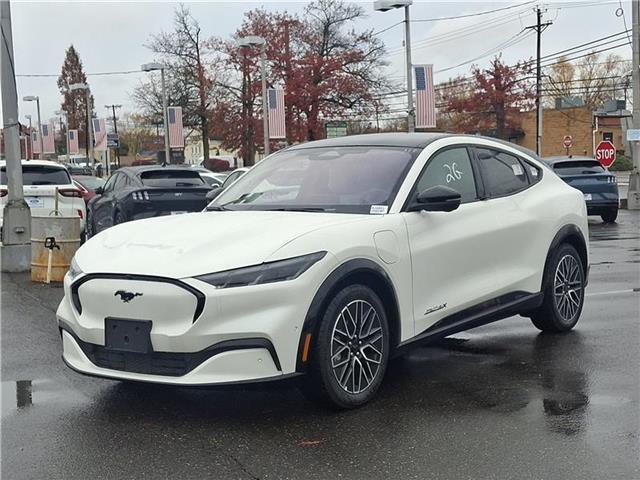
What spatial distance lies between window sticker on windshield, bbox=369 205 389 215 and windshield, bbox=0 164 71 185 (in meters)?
10.9

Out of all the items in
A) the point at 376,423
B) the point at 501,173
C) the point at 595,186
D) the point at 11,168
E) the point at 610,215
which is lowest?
the point at 610,215

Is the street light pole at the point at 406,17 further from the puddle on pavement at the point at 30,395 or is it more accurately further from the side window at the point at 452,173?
the puddle on pavement at the point at 30,395

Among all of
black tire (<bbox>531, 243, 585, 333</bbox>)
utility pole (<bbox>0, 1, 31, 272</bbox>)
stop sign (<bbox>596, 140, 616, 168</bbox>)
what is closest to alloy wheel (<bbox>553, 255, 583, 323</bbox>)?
black tire (<bbox>531, 243, 585, 333</bbox>)

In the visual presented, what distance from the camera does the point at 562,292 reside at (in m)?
6.85

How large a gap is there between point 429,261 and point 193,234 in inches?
59.9

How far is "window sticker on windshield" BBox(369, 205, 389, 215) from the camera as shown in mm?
5301

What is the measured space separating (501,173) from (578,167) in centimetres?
1430

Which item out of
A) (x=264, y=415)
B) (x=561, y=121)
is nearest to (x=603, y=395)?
(x=264, y=415)

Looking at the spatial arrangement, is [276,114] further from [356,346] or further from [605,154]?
[356,346]

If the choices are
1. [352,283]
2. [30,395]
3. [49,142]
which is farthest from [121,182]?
[49,142]

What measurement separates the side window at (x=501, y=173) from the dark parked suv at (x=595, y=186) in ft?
42.4

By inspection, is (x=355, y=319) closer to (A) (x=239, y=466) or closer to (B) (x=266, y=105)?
(A) (x=239, y=466)

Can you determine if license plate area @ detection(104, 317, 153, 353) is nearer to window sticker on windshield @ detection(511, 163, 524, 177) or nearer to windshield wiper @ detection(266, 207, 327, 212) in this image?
windshield wiper @ detection(266, 207, 327, 212)

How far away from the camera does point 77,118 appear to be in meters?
85.5
